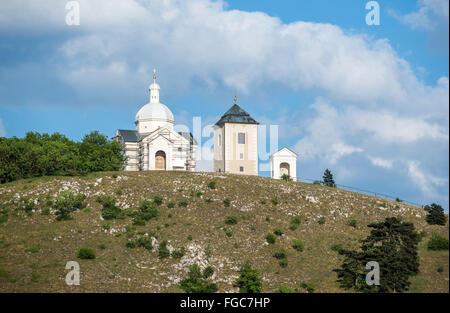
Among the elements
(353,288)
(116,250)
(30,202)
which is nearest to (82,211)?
(30,202)

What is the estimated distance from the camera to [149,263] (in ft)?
181

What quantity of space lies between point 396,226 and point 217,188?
27813 millimetres

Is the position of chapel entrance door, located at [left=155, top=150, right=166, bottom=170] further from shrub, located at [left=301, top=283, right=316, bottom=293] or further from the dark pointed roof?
shrub, located at [left=301, top=283, right=316, bottom=293]

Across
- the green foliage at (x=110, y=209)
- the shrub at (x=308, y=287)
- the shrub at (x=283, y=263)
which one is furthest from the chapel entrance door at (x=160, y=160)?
the shrub at (x=308, y=287)

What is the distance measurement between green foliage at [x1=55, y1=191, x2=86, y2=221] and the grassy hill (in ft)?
3.02

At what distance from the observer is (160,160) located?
88.7 metres

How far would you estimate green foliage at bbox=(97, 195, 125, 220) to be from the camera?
208 feet

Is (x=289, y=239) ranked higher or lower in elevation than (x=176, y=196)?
lower

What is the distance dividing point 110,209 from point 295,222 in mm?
22673

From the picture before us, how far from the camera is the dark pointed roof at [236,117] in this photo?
9081cm

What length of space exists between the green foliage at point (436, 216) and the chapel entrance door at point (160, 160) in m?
42.3

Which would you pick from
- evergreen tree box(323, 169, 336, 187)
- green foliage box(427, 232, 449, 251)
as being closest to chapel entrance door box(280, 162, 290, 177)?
evergreen tree box(323, 169, 336, 187)

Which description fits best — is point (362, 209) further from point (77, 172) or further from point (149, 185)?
point (77, 172)

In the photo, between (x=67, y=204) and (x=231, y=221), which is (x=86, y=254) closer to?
(x=67, y=204)
